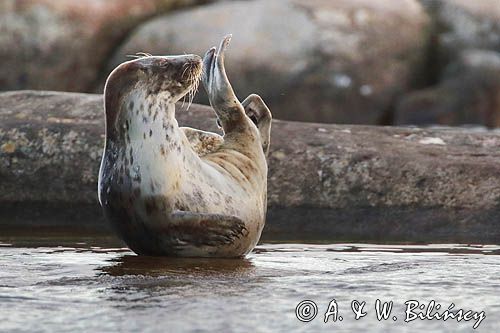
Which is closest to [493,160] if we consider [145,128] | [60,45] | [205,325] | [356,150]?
[356,150]

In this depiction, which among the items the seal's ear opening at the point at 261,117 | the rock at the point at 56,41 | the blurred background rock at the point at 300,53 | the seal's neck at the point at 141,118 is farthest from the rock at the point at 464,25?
the seal's neck at the point at 141,118

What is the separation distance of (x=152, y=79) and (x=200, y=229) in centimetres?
73

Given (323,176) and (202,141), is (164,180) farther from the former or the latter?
(323,176)

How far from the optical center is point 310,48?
1641cm

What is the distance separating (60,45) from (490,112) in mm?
5566

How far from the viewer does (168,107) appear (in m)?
5.87

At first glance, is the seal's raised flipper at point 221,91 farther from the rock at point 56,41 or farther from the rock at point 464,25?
the rock at point 464,25

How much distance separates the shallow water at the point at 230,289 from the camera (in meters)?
4.04

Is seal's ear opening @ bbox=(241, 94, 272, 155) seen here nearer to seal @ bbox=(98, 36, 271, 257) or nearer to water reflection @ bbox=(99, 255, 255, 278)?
seal @ bbox=(98, 36, 271, 257)

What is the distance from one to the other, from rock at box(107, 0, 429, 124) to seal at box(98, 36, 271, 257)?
10.3 metres

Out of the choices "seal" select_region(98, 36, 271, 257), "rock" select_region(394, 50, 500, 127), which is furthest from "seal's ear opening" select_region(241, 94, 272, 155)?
"rock" select_region(394, 50, 500, 127)

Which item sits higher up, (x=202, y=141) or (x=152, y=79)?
(x=152, y=79)

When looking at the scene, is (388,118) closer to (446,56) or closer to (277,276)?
(446,56)

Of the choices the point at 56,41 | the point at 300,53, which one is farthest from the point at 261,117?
the point at 56,41
